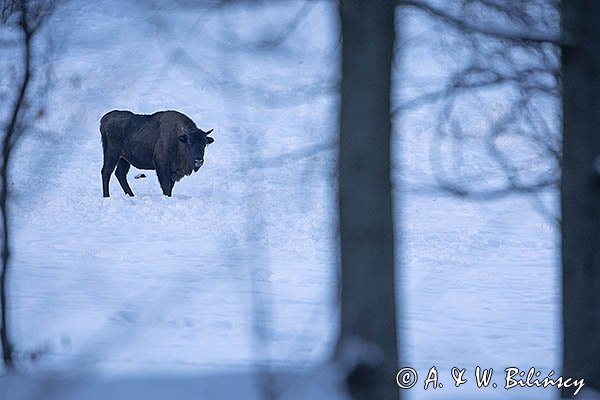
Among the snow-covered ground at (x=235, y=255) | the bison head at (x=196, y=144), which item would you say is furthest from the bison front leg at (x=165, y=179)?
the bison head at (x=196, y=144)

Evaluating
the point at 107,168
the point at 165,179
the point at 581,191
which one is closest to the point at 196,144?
the point at 165,179

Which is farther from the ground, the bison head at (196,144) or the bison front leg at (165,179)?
the bison head at (196,144)

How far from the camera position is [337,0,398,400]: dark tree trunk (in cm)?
423

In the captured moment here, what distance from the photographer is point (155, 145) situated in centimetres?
1736

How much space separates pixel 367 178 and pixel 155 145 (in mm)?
13557

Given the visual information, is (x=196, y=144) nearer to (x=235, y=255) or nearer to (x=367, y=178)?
(x=235, y=255)

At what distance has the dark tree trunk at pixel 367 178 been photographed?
423 centimetres

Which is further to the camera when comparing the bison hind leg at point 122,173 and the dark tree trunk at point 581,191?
the bison hind leg at point 122,173

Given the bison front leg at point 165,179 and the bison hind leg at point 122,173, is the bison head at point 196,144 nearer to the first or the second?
the bison front leg at point 165,179

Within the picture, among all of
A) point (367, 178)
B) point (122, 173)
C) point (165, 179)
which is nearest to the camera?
point (367, 178)

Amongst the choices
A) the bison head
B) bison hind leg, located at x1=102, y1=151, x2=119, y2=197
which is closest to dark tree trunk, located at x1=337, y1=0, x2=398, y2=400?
the bison head

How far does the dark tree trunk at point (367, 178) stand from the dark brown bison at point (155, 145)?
41.4 feet

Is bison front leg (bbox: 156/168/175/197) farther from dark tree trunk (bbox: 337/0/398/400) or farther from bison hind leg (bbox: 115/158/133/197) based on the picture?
dark tree trunk (bbox: 337/0/398/400)

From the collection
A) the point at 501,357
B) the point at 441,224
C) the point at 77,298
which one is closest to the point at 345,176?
the point at 501,357
